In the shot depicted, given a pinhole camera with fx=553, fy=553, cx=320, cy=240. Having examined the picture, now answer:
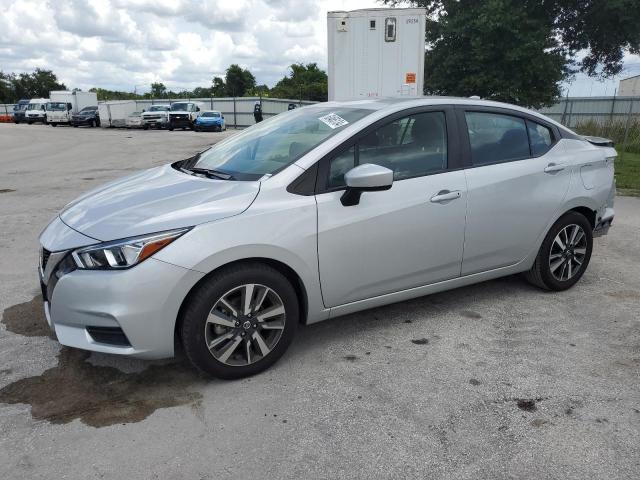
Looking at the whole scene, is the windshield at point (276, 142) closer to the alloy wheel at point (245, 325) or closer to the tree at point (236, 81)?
the alloy wheel at point (245, 325)

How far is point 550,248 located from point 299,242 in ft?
7.71

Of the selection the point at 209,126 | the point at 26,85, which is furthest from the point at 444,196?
the point at 26,85

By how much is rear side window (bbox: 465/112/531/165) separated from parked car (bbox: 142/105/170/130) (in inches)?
1303

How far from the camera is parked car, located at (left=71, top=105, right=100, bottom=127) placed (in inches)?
1548

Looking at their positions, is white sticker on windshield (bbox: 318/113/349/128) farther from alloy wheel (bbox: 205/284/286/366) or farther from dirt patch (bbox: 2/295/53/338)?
dirt patch (bbox: 2/295/53/338)

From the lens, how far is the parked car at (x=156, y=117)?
34.9 metres

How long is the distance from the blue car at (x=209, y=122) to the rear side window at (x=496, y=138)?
29.9m

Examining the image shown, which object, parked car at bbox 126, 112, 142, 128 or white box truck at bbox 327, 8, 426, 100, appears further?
parked car at bbox 126, 112, 142, 128

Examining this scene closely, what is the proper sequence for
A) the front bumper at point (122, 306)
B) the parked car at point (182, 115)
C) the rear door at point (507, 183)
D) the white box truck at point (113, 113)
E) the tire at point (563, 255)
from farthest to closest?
the white box truck at point (113, 113)
the parked car at point (182, 115)
the tire at point (563, 255)
the rear door at point (507, 183)
the front bumper at point (122, 306)

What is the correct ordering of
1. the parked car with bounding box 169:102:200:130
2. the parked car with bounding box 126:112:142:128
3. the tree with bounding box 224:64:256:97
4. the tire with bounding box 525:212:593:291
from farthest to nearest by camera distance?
the tree with bounding box 224:64:256:97
the parked car with bounding box 126:112:142:128
the parked car with bounding box 169:102:200:130
the tire with bounding box 525:212:593:291

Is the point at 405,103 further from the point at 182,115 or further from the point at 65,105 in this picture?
the point at 65,105

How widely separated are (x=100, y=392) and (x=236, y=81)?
235 ft

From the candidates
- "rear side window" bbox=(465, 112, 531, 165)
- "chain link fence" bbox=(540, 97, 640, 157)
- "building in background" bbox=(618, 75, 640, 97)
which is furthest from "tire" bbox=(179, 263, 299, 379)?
"building in background" bbox=(618, 75, 640, 97)

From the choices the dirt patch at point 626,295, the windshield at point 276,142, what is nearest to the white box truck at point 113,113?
the windshield at point 276,142
